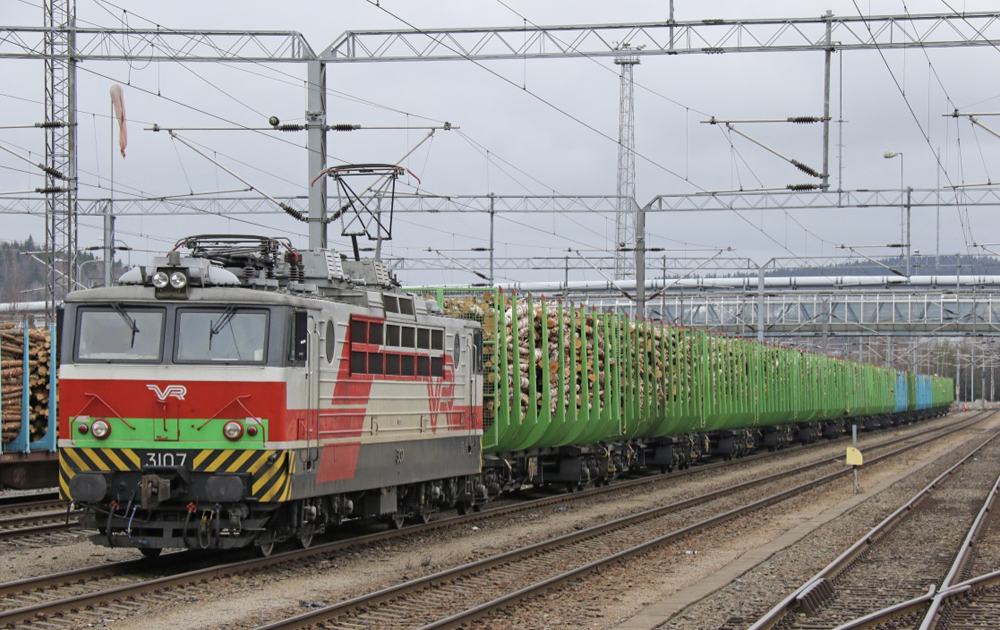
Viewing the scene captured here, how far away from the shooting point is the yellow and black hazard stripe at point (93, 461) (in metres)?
13.2

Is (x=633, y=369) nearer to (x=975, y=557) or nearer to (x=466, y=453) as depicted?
(x=466, y=453)

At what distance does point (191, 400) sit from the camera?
13.3m

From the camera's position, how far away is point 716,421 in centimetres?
3475

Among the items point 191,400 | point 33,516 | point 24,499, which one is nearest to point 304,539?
point 191,400

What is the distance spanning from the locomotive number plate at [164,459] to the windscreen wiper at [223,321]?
49.4 inches

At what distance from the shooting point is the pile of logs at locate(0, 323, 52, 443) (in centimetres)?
1873

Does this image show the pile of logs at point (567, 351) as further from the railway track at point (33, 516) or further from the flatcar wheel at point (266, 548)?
the flatcar wheel at point (266, 548)

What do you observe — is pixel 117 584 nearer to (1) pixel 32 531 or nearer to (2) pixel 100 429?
(2) pixel 100 429

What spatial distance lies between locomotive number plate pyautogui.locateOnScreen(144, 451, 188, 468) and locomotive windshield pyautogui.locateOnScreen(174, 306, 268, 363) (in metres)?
0.99

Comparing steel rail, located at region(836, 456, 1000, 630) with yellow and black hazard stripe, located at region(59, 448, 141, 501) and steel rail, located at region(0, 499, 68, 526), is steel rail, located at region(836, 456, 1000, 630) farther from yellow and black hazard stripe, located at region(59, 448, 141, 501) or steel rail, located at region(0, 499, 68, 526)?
steel rail, located at region(0, 499, 68, 526)

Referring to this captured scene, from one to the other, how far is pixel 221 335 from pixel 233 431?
1.05 meters

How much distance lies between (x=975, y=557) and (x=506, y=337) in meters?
8.38

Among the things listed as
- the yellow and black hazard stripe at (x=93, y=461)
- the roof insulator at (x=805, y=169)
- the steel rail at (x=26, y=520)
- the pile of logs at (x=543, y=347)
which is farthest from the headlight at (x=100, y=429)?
the roof insulator at (x=805, y=169)

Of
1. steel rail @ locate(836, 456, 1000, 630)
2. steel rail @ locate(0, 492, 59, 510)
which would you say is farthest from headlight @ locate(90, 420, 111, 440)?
steel rail @ locate(0, 492, 59, 510)
